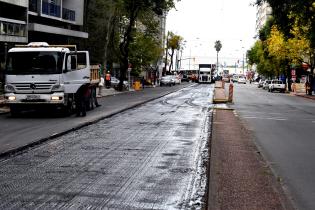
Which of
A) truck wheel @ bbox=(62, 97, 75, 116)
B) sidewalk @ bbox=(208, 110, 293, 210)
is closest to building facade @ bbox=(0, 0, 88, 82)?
truck wheel @ bbox=(62, 97, 75, 116)

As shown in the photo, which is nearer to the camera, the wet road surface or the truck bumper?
the wet road surface

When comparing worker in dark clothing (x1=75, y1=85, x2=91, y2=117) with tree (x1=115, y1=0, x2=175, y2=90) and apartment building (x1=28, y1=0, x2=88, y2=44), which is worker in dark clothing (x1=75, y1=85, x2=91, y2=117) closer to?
apartment building (x1=28, y1=0, x2=88, y2=44)

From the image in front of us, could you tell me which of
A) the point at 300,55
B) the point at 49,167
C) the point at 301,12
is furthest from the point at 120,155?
A: the point at 300,55

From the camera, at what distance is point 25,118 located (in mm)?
20656

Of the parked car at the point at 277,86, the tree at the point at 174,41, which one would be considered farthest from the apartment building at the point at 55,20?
the tree at the point at 174,41

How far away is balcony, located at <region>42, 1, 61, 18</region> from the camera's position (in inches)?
1873

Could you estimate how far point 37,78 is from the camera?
20.9 m

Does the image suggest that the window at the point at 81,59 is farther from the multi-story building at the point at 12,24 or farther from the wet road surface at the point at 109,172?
the multi-story building at the point at 12,24

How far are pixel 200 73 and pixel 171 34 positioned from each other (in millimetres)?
26542

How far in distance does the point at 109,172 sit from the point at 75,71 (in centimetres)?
1355

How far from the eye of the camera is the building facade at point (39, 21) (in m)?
39.8

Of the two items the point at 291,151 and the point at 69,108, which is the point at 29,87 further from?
the point at 291,151

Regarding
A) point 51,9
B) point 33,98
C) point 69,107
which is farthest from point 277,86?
point 33,98

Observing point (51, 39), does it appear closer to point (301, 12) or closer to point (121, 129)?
point (301, 12)
